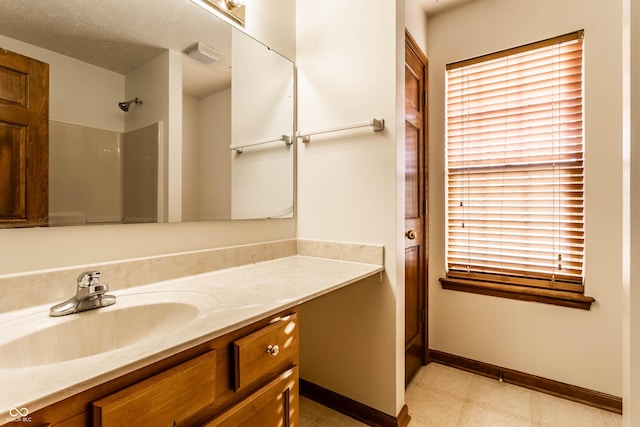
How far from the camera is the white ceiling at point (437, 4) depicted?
83.6 inches

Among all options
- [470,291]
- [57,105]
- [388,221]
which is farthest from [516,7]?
[57,105]

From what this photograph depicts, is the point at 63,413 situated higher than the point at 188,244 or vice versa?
the point at 188,244

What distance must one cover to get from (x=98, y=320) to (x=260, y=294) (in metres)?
0.46

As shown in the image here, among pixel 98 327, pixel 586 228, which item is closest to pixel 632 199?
pixel 586 228

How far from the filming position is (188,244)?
4.46ft

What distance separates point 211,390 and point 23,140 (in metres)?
0.89

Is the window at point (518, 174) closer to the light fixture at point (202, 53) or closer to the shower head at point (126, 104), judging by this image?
the light fixture at point (202, 53)

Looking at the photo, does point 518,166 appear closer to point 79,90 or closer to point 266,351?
point 266,351

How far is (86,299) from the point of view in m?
0.92

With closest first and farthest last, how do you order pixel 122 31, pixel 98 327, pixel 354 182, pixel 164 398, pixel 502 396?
pixel 164 398, pixel 98 327, pixel 122 31, pixel 354 182, pixel 502 396

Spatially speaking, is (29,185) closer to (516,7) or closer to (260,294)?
(260,294)

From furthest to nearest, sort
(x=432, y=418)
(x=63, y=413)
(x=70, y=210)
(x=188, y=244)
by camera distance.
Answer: (x=432, y=418) → (x=188, y=244) → (x=70, y=210) → (x=63, y=413)

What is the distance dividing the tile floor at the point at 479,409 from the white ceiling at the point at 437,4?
8.16 feet

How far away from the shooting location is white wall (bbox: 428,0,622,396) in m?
1.73
